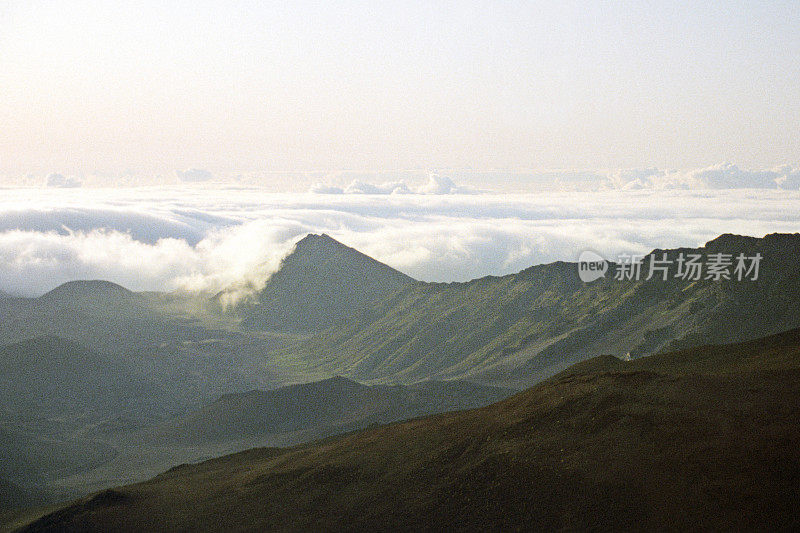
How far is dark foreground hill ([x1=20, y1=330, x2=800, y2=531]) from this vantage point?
3425cm

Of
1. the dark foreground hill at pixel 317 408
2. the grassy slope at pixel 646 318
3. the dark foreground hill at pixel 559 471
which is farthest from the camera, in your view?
the dark foreground hill at pixel 317 408

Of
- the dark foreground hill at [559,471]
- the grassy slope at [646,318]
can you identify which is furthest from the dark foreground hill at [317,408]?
the dark foreground hill at [559,471]

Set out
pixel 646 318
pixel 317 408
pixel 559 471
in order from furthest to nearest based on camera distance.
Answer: pixel 646 318 < pixel 317 408 < pixel 559 471

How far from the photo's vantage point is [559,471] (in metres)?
39.8

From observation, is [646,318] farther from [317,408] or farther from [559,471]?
[559,471]

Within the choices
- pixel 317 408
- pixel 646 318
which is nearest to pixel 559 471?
pixel 317 408

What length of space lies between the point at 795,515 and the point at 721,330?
102m

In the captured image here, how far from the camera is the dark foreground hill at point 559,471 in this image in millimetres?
34250

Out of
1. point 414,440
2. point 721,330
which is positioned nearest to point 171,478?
point 414,440

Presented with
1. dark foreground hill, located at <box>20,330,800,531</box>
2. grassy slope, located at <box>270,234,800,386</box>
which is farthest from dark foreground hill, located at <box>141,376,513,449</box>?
dark foreground hill, located at <box>20,330,800,531</box>

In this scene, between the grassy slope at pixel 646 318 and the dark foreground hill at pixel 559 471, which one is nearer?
the dark foreground hill at pixel 559 471

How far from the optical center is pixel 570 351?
158875mm

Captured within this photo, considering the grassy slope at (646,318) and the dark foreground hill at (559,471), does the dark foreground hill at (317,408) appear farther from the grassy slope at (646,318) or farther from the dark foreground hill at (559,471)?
the dark foreground hill at (559,471)

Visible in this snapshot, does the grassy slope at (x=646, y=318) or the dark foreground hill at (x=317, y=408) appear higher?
the grassy slope at (x=646, y=318)
